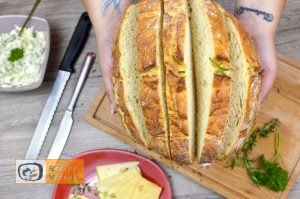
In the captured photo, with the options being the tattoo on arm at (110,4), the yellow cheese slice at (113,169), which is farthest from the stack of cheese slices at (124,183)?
the tattoo on arm at (110,4)

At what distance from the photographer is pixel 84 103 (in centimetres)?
159

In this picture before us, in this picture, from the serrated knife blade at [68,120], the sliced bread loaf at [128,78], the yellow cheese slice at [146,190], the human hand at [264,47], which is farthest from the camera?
the serrated knife blade at [68,120]

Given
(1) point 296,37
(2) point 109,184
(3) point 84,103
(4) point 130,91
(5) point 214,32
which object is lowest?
(2) point 109,184

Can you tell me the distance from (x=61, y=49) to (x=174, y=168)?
0.65 meters

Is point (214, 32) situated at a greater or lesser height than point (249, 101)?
greater

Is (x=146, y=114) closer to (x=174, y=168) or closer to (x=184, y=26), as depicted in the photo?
(x=184, y=26)

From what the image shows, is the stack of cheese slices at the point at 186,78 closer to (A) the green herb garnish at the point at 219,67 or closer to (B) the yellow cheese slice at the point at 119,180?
(A) the green herb garnish at the point at 219,67

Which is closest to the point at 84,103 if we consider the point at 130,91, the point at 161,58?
the point at 130,91

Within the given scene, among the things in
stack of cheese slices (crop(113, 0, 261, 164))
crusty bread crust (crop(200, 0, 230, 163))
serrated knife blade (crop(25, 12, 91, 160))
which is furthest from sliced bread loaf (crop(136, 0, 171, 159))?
serrated knife blade (crop(25, 12, 91, 160))

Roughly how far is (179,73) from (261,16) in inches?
20.7

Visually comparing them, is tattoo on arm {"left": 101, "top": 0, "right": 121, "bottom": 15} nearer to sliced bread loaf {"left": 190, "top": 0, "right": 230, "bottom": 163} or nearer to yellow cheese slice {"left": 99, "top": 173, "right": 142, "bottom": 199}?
sliced bread loaf {"left": 190, "top": 0, "right": 230, "bottom": 163}

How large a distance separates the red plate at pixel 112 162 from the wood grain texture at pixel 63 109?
0.04 meters

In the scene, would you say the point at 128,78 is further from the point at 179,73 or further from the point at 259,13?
the point at 259,13

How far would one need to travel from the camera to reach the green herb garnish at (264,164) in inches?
53.9
